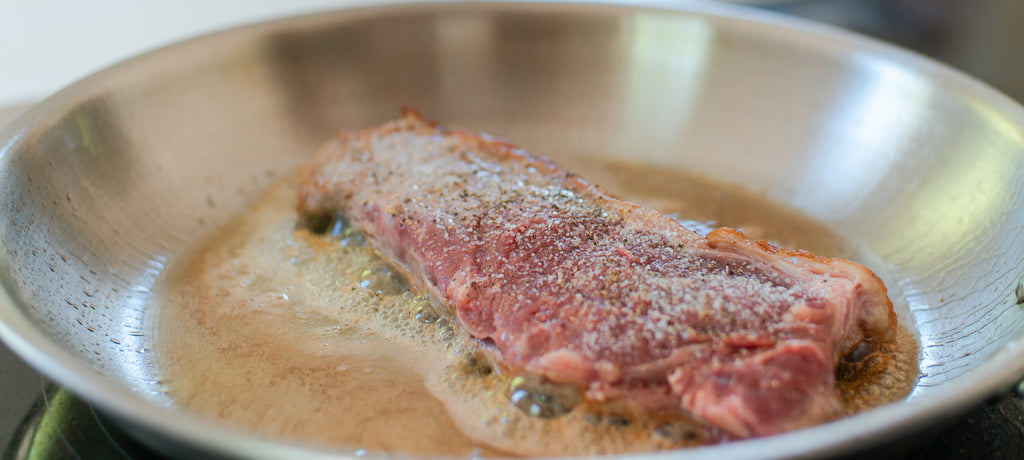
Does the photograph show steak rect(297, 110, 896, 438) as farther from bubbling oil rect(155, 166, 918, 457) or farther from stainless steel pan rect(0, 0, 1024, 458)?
stainless steel pan rect(0, 0, 1024, 458)

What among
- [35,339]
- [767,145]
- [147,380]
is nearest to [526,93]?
[767,145]

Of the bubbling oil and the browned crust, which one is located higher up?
the browned crust

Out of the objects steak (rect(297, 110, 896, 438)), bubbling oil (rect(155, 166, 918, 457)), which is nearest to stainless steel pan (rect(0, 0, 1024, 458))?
bubbling oil (rect(155, 166, 918, 457))

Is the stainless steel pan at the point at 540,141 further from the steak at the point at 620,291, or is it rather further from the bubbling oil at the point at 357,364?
the steak at the point at 620,291

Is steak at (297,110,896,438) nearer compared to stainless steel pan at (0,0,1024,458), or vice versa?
steak at (297,110,896,438)

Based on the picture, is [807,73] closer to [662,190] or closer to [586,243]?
[662,190]

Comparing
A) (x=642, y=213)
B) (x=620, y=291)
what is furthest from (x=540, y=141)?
→ (x=620, y=291)
